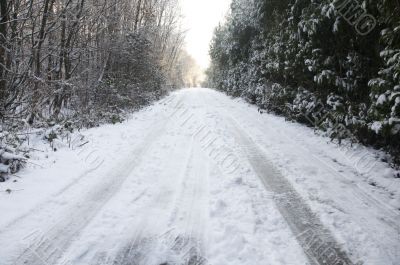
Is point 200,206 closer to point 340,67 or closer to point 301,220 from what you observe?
point 301,220

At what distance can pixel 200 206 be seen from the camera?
16.6 feet

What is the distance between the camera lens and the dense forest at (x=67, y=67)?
8328mm

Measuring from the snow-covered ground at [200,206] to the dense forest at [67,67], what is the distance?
147 centimetres

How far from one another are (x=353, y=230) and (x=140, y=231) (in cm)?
260

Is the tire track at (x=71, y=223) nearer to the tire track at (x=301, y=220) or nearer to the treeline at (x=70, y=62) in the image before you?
the tire track at (x=301, y=220)

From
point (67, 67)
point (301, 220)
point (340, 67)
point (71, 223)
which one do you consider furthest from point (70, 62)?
point (301, 220)

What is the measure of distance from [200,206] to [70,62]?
10055 mm

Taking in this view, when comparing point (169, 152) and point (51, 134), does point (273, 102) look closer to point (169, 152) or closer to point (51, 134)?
point (169, 152)

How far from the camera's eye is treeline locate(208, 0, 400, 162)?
6.29 m

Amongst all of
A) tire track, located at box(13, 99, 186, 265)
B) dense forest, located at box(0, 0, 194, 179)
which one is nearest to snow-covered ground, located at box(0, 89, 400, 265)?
tire track, located at box(13, 99, 186, 265)

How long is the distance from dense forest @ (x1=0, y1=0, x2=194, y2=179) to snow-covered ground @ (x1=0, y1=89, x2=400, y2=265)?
147 centimetres

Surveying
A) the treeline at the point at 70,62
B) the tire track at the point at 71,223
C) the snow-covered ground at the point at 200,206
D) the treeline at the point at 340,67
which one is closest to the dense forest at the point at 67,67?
the treeline at the point at 70,62

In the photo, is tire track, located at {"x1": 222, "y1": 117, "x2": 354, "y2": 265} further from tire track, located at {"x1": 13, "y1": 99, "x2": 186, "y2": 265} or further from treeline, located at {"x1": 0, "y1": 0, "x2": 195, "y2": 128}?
treeline, located at {"x1": 0, "y1": 0, "x2": 195, "y2": 128}

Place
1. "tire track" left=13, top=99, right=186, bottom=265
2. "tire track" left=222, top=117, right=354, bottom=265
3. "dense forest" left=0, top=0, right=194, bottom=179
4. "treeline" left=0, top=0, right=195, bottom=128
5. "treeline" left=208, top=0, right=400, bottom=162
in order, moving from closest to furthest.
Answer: "tire track" left=13, top=99, right=186, bottom=265 → "tire track" left=222, top=117, right=354, bottom=265 → "treeline" left=208, top=0, right=400, bottom=162 → "dense forest" left=0, top=0, right=194, bottom=179 → "treeline" left=0, top=0, right=195, bottom=128
